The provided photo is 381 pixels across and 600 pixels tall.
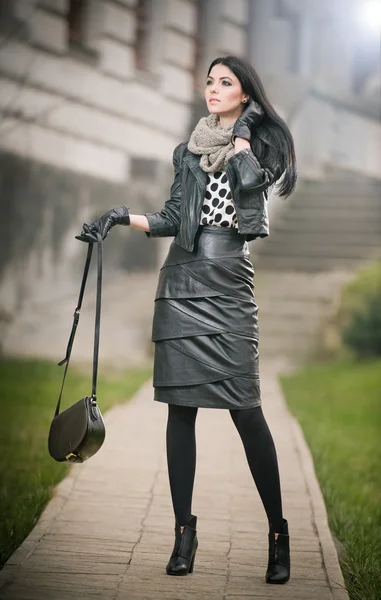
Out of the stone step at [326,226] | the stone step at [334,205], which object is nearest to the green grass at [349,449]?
the stone step at [326,226]

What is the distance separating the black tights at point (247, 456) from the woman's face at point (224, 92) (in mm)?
838

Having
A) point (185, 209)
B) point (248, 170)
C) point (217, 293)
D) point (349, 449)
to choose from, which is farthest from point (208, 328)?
point (349, 449)

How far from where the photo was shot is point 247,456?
2.40 m

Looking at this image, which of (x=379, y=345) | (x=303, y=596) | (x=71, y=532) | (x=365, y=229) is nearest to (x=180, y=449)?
(x=303, y=596)

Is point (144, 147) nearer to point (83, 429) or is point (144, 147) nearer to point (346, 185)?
point (346, 185)

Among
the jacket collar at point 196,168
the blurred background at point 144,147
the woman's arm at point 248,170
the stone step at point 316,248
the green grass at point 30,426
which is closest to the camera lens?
the woman's arm at point 248,170

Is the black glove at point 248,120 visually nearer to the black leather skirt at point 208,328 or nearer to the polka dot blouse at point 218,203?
the polka dot blouse at point 218,203

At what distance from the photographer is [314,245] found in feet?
29.2

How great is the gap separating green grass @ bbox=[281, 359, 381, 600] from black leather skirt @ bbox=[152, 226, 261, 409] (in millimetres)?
725

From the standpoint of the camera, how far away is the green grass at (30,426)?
322cm

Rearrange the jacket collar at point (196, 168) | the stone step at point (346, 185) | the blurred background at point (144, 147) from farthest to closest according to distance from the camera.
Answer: the stone step at point (346, 185) → the blurred background at point (144, 147) → the jacket collar at point (196, 168)

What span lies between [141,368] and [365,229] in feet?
8.98

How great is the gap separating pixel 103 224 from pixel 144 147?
504cm

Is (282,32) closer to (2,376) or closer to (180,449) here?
(2,376)
